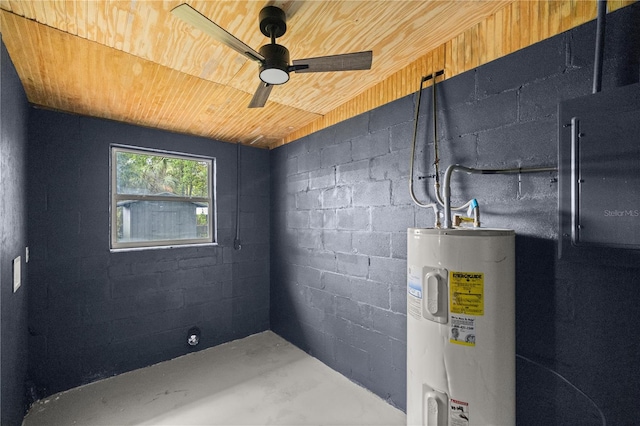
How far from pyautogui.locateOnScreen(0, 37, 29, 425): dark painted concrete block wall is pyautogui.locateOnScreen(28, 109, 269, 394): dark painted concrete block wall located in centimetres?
19

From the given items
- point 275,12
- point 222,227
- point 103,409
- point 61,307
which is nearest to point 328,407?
point 103,409

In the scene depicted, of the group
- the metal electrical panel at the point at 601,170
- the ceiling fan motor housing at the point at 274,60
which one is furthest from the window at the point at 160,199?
the metal electrical panel at the point at 601,170

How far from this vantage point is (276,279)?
341 cm

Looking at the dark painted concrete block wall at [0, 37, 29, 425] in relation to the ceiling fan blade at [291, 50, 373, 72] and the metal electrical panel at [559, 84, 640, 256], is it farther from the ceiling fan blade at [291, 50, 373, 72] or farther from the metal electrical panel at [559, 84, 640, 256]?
the metal electrical panel at [559, 84, 640, 256]

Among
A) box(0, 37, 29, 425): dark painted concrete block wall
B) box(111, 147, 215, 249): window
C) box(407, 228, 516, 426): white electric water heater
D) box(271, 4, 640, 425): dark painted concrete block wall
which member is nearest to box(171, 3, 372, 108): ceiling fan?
box(271, 4, 640, 425): dark painted concrete block wall

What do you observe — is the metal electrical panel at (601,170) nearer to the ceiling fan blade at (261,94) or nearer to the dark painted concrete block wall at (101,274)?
the ceiling fan blade at (261,94)

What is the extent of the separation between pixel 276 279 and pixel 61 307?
1.89 metres

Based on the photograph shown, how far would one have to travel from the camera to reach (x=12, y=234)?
1.62m

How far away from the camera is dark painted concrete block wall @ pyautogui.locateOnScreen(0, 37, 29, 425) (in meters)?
1.45

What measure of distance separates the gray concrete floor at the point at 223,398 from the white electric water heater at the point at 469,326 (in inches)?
35.9

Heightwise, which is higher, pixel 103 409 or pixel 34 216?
pixel 34 216

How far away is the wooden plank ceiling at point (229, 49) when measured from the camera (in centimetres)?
133

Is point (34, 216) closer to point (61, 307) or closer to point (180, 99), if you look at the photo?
point (61, 307)

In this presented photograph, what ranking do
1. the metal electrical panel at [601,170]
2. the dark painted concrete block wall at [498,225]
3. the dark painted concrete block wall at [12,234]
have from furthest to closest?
the dark painted concrete block wall at [12,234], the dark painted concrete block wall at [498,225], the metal electrical panel at [601,170]
